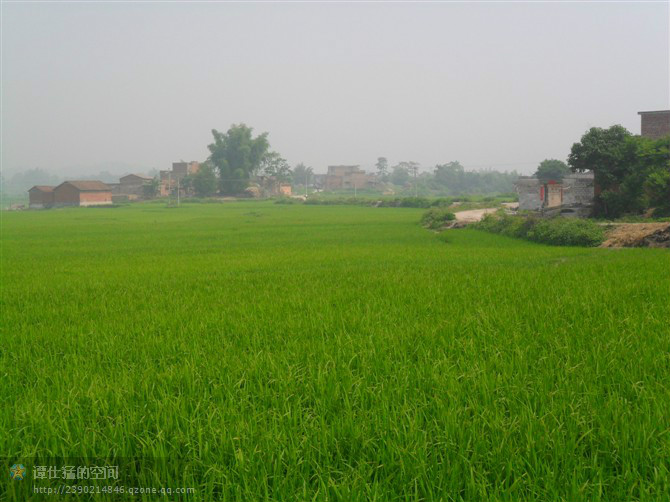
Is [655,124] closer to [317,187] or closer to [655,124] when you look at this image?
[655,124]

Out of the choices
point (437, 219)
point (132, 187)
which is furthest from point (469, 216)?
point (132, 187)

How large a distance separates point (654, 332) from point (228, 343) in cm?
299

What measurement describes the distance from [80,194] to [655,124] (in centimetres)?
4994

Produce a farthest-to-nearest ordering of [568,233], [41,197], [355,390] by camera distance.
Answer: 1. [41,197]
2. [568,233]
3. [355,390]

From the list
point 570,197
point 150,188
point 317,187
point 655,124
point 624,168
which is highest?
point 317,187

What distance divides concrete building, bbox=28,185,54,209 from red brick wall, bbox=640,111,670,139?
176ft

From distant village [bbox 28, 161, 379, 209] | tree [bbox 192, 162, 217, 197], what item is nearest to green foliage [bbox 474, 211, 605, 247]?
distant village [bbox 28, 161, 379, 209]

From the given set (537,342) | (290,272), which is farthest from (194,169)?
(537,342)

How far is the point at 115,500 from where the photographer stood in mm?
2131

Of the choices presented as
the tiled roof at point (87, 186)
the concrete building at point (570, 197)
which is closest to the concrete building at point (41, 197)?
the tiled roof at point (87, 186)

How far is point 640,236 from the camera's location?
41.1 feet

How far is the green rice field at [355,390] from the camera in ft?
7.09

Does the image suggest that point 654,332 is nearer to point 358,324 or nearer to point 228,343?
point 358,324

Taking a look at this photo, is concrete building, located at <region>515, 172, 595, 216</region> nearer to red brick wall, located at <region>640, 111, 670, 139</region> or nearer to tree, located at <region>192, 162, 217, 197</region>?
red brick wall, located at <region>640, 111, 670, 139</region>
